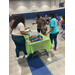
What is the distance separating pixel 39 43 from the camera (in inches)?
82.8

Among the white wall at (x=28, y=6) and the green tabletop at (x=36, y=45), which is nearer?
the green tabletop at (x=36, y=45)

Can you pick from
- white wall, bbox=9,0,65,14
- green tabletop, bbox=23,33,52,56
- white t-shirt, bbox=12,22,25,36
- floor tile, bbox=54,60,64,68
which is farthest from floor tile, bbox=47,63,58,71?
white wall, bbox=9,0,65,14

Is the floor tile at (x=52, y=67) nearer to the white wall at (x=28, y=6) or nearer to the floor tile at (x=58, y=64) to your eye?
the floor tile at (x=58, y=64)

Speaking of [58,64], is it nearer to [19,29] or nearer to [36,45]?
[36,45]

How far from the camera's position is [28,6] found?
54.3 feet

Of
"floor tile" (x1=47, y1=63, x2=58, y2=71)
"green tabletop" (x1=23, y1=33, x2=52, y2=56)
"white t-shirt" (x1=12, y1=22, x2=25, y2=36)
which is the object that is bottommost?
"floor tile" (x1=47, y1=63, x2=58, y2=71)

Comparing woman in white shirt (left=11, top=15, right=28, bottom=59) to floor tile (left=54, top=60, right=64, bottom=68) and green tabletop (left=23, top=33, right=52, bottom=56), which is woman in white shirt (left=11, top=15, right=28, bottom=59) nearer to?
green tabletop (left=23, top=33, right=52, bottom=56)

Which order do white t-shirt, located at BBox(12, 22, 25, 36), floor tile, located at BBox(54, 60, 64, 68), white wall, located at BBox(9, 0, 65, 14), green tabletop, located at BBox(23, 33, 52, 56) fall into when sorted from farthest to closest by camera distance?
white wall, located at BBox(9, 0, 65, 14) < floor tile, located at BBox(54, 60, 64, 68) < green tabletop, located at BBox(23, 33, 52, 56) < white t-shirt, located at BBox(12, 22, 25, 36)

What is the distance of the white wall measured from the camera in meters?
15.6

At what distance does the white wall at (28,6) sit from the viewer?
1556 cm

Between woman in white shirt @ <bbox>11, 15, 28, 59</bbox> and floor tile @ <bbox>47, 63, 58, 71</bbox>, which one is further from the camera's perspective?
floor tile @ <bbox>47, 63, 58, 71</bbox>

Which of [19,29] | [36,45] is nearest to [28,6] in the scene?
[19,29]

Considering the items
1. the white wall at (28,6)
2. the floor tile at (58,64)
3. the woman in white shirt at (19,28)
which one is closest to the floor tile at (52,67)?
the floor tile at (58,64)

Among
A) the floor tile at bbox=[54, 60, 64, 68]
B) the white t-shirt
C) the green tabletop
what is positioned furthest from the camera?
the floor tile at bbox=[54, 60, 64, 68]
